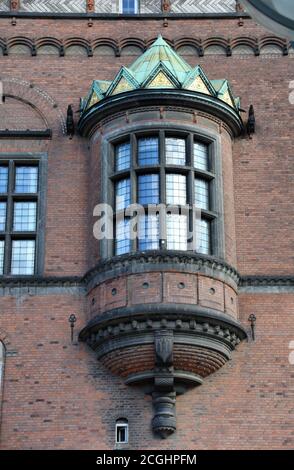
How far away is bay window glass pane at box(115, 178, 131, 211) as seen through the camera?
1738 centimetres

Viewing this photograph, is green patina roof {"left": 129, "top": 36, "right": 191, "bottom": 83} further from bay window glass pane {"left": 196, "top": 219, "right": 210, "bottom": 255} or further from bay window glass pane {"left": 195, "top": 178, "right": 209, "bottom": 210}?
bay window glass pane {"left": 196, "top": 219, "right": 210, "bottom": 255}

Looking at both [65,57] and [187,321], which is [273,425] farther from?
Answer: [65,57]

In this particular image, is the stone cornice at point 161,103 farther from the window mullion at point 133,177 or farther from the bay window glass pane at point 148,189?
the bay window glass pane at point 148,189

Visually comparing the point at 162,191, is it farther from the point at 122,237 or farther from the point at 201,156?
the point at 201,156

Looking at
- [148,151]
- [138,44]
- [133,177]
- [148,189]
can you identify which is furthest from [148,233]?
[138,44]

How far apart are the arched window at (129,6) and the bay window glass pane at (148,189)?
610 cm

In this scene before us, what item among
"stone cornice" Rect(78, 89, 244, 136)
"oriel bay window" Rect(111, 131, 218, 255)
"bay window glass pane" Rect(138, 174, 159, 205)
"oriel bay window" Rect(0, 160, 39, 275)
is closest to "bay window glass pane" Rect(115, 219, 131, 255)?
"oriel bay window" Rect(111, 131, 218, 255)

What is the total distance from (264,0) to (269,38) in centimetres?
1557

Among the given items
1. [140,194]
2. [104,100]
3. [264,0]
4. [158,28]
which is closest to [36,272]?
[140,194]

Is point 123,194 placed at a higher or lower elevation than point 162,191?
higher

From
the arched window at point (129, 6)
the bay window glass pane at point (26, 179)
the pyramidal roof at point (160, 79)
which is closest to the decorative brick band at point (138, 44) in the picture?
the pyramidal roof at point (160, 79)

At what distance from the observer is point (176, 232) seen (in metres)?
16.8

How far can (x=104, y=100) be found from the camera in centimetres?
1803

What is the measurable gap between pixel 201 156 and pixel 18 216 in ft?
14.1
